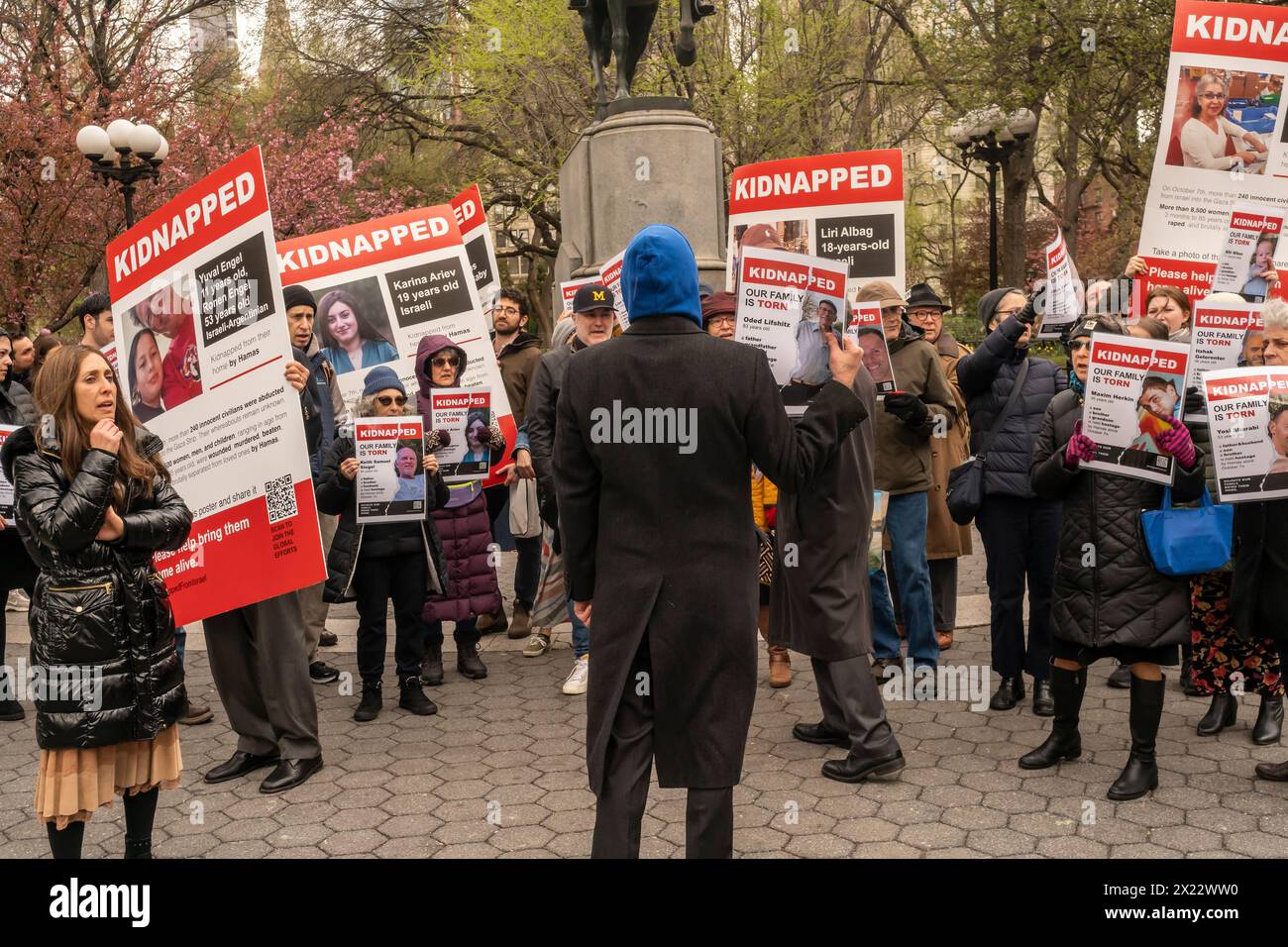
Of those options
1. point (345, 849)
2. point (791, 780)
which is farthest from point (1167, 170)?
point (345, 849)

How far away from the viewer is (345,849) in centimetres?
448

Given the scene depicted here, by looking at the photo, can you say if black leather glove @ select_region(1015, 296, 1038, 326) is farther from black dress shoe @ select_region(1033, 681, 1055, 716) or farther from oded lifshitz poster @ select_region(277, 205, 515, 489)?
oded lifshitz poster @ select_region(277, 205, 515, 489)

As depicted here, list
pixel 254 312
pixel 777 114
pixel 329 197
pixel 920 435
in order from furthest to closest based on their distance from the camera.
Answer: pixel 329 197, pixel 777 114, pixel 920 435, pixel 254 312

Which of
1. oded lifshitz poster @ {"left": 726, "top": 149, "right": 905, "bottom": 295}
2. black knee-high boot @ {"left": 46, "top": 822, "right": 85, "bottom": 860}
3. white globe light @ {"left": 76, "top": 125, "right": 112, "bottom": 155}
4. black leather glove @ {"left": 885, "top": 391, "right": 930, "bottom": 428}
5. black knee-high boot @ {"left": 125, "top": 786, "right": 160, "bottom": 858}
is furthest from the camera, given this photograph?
white globe light @ {"left": 76, "top": 125, "right": 112, "bottom": 155}

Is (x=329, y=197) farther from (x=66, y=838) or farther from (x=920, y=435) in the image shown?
(x=66, y=838)

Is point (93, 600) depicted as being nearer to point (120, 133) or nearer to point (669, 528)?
point (669, 528)

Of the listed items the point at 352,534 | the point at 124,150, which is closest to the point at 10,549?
the point at 352,534

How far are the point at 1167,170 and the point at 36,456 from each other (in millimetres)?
5312

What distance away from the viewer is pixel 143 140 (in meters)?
15.2

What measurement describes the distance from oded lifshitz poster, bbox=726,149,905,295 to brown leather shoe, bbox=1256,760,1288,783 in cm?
257

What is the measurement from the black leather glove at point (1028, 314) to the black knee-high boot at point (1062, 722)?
1796mm

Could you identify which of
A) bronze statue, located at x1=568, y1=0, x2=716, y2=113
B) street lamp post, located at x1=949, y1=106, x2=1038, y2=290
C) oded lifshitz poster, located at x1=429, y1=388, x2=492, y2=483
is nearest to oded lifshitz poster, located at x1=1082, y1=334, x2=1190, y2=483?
oded lifshitz poster, located at x1=429, y1=388, x2=492, y2=483

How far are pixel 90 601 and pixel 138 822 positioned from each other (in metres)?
0.83

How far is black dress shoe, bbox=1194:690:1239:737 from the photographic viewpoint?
5.53 m
